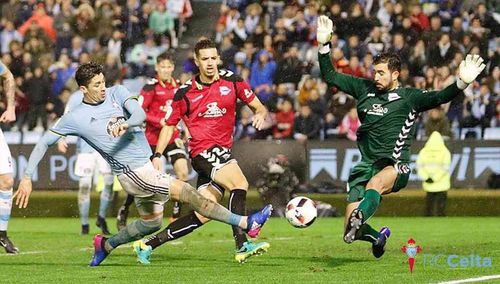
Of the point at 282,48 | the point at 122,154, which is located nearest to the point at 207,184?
the point at 122,154

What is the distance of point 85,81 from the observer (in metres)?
13.7

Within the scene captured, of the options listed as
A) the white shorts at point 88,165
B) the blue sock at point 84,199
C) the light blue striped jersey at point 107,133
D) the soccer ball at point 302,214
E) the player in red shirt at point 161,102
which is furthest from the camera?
the white shorts at point 88,165

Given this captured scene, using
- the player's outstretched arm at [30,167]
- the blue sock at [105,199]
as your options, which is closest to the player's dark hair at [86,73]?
the player's outstretched arm at [30,167]

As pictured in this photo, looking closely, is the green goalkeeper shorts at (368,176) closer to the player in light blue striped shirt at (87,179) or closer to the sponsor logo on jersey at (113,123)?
the sponsor logo on jersey at (113,123)

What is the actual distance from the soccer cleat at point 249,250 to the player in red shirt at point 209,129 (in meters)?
0.39

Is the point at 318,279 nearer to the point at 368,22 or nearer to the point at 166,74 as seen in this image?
the point at 166,74

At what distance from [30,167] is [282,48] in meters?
15.4

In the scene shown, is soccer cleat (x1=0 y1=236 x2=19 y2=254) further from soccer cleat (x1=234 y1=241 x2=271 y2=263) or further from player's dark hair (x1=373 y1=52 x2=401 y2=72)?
player's dark hair (x1=373 y1=52 x2=401 y2=72)

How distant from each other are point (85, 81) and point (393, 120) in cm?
323

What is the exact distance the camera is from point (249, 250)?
542 inches

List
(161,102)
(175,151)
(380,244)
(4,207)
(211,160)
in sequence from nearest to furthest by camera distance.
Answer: (380,244) < (211,160) < (4,207) < (161,102) < (175,151)

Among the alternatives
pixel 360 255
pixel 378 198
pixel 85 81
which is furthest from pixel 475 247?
pixel 85 81

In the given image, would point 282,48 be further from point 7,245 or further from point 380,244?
point 380,244

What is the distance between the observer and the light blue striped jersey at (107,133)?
44.8 ft
